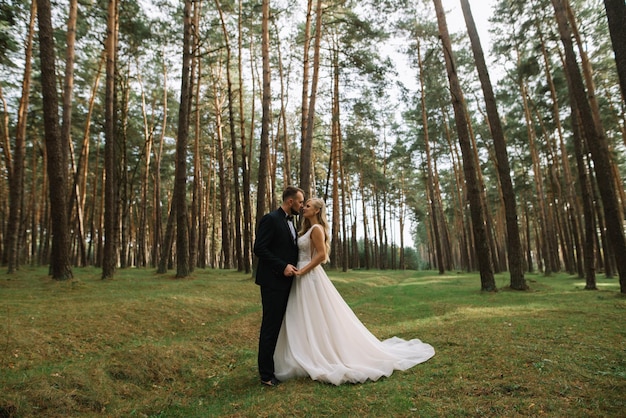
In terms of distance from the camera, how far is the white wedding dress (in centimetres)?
441

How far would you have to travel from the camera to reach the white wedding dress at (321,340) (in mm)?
4406

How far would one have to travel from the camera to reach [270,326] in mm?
4473

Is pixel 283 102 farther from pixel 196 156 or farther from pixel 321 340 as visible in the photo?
pixel 321 340

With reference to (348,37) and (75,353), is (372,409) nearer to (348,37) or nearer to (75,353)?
(75,353)

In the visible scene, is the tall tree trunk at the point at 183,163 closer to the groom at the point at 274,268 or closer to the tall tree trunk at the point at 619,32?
the groom at the point at 274,268

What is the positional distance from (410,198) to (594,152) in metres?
30.6

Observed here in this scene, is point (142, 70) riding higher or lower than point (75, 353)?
higher

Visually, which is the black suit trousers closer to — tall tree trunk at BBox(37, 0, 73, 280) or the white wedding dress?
the white wedding dress

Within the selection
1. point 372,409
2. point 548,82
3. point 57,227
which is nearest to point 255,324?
point 372,409

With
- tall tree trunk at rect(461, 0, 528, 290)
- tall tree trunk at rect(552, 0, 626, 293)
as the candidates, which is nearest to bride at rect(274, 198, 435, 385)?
tall tree trunk at rect(552, 0, 626, 293)

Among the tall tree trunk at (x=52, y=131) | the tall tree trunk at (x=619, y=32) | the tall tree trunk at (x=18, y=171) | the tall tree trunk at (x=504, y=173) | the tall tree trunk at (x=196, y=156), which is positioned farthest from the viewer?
the tall tree trunk at (x=196, y=156)

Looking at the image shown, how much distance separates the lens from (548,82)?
61.3 ft

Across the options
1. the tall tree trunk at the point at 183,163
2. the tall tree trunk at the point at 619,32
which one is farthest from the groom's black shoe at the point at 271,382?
the tall tree trunk at the point at 183,163

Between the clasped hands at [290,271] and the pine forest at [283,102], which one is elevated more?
the pine forest at [283,102]
